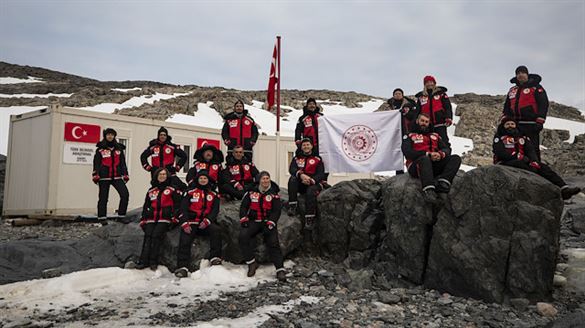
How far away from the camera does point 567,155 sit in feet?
94.1

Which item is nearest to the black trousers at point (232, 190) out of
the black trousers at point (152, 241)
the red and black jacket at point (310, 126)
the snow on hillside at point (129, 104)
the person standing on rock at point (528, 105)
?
the black trousers at point (152, 241)

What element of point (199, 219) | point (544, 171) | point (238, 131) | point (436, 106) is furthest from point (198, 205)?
point (544, 171)

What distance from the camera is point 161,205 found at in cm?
799

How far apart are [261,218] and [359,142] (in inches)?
124

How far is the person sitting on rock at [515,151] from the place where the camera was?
6.87m

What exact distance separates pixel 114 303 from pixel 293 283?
111 inches

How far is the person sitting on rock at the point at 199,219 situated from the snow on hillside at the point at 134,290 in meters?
0.31

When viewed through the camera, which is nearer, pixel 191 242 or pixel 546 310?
pixel 546 310

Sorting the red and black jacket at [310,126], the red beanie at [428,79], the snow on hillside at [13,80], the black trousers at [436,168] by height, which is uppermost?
the snow on hillside at [13,80]

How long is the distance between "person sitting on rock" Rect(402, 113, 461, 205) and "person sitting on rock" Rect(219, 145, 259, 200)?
143 inches

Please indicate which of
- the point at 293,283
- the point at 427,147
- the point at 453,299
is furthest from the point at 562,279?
the point at 293,283

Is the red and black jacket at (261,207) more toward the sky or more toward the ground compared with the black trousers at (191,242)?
more toward the sky

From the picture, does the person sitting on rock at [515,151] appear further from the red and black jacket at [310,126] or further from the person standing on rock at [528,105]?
Result: the red and black jacket at [310,126]

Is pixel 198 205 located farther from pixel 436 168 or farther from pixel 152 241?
pixel 436 168
